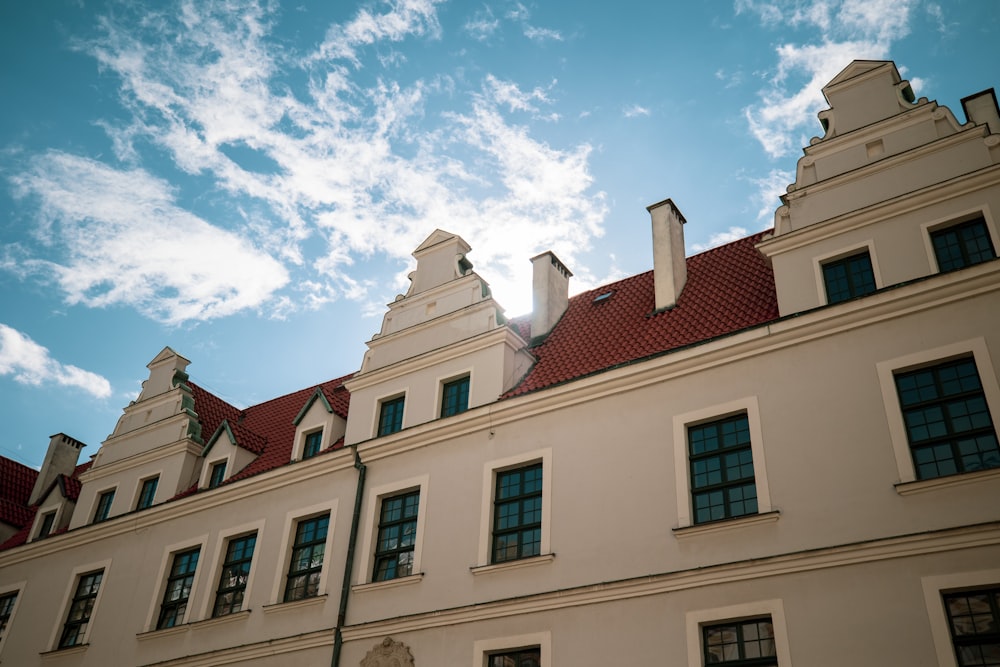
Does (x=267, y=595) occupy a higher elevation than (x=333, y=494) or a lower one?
lower

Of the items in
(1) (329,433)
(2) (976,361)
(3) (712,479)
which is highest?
(1) (329,433)

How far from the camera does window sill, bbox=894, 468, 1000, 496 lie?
1097 centimetres

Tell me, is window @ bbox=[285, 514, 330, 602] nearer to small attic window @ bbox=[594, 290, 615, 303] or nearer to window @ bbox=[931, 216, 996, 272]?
small attic window @ bbox=[594, 290, 615, 303]

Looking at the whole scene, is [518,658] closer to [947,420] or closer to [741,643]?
[741,643]

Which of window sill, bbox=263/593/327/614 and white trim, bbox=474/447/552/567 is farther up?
white trim, bbox=474/447/552/567

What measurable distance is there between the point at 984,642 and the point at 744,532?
315cm

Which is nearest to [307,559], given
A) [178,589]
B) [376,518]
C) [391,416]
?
[376,518]

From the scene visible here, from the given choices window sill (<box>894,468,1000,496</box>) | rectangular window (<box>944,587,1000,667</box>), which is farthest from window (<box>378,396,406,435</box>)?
rectangular window (<box>944,587,1000,667</box>)

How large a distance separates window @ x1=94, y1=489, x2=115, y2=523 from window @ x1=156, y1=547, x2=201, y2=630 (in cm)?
378

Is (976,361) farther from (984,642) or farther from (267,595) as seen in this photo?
(267,595)

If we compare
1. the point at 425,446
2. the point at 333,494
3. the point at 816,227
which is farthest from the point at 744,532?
the point at 333,494

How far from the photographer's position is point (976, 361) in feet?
39.0

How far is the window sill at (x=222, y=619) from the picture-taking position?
57.3 feet

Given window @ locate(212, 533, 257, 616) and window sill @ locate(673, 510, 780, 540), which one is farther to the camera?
window @ locate(212, 533, 257, 616)
